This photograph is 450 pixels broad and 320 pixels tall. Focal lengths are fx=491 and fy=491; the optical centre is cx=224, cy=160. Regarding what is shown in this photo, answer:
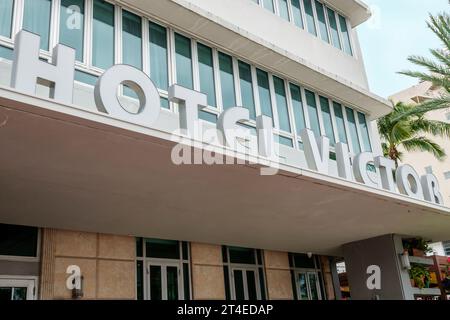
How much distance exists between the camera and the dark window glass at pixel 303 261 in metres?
15.6

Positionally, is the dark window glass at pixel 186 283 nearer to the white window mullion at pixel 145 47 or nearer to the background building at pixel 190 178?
the background building at pixel 190 178

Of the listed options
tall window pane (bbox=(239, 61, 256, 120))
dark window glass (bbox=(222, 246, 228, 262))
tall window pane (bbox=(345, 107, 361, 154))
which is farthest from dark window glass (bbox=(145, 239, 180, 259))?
tall window pane (bbox=(345, 107, 361, 154))

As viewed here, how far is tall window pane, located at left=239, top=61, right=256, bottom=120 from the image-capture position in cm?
1219

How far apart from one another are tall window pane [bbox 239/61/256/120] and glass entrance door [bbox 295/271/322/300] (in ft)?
19.7

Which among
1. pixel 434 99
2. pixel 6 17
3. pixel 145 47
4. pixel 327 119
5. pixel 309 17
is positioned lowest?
pixel 6 17

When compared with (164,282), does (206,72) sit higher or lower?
higher

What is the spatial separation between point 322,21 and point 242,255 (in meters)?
8.10

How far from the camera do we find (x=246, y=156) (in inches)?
314

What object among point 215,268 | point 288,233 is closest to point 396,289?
point 288,233

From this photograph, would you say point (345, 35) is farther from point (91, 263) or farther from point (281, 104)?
point (91, 263)

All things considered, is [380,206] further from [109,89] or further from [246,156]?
[109,89]

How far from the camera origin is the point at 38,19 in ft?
30.1

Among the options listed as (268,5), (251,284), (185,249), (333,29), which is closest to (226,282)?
(251,284)

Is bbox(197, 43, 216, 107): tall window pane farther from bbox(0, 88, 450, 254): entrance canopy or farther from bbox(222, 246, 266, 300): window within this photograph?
bbox(222, 246, 266, 300): window
